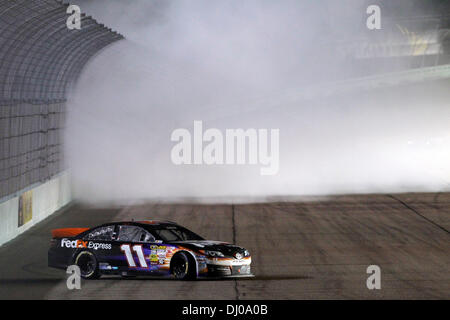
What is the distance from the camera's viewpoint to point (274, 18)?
42.6 metres

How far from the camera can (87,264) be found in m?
12.6

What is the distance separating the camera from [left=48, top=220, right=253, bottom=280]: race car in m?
11.9

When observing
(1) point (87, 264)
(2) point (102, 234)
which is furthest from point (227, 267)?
(1) point (87, 264)

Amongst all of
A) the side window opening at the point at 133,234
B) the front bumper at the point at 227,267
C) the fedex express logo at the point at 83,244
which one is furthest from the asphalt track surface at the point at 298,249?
the side window opening at the point at 133,234

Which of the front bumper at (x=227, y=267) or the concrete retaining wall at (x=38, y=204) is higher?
the concrete retaining wall at (x=38, y=204)

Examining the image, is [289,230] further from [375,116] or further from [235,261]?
[375,116]

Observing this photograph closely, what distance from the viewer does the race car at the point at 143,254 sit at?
39.0ft

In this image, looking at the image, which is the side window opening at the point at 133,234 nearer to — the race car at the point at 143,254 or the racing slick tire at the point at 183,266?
the race car at the point at 143,254

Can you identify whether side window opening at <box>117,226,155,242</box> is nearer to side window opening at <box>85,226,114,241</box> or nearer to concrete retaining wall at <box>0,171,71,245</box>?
side window opening at <box>85,226,114,241</box>

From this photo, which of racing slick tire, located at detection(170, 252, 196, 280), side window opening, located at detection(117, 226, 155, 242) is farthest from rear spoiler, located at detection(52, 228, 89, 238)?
racing slick tire, located at detection(170, 252, 196, 280)

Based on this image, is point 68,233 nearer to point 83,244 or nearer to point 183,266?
point 83,244

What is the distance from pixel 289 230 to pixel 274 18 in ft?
85.6

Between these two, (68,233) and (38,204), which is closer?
(68,233)

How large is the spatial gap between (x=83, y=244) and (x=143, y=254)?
1085 mm
